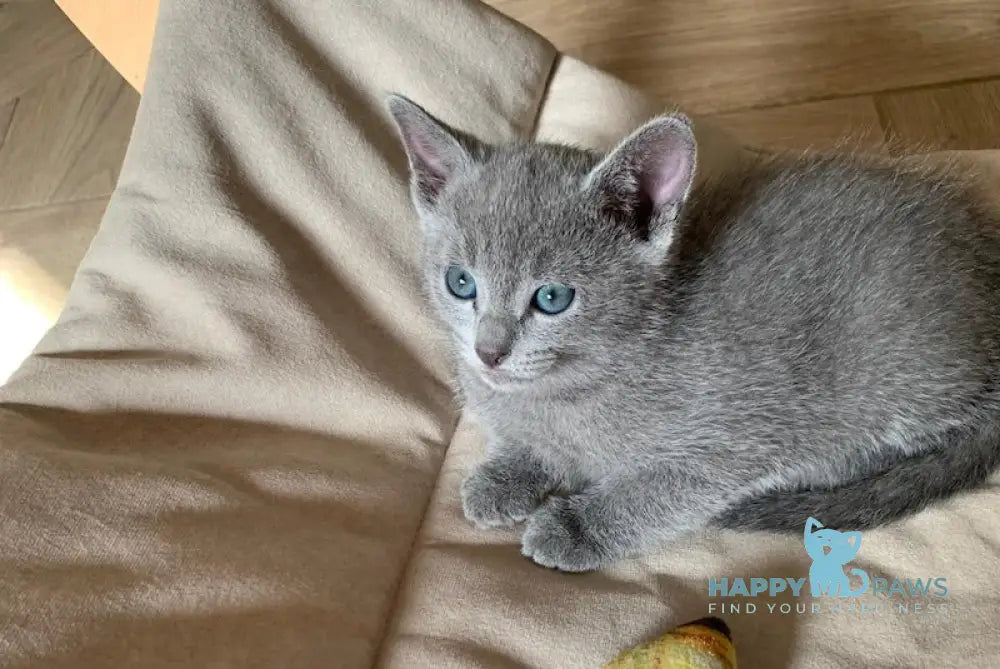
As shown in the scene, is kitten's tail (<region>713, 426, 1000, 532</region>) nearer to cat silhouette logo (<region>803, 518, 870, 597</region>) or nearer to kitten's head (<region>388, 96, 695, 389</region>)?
cat silhouette logo (<region>803, 518, 870, 597</region>)

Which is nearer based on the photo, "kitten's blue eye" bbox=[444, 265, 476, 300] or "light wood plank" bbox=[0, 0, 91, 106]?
"kitten's blue eye" bbox=[444, 265, 476, 300]

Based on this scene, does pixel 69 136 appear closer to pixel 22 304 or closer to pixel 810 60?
pixel 22 304

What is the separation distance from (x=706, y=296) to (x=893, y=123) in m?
1.17

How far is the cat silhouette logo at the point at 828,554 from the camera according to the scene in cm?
102

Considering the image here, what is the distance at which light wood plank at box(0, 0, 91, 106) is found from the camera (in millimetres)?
2246

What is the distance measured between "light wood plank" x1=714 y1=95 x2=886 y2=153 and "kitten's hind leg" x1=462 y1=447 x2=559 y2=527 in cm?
106

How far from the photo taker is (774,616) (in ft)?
3.28

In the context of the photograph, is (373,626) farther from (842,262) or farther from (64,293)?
(64,293)

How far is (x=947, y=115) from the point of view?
75.2 inches

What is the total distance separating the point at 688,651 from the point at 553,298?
390 mm

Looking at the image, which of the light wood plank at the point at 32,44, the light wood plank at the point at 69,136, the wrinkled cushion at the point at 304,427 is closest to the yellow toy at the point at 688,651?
the wrinkled cushion at the point at 304,427

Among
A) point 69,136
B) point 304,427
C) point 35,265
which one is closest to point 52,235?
point 35,265

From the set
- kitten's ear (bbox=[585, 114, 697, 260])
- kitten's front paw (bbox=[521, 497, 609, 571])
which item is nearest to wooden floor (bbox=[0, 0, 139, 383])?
kitten's front paw (bbox=[521, 497, 609, 571])

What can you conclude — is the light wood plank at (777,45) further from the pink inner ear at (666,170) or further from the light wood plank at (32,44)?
the light wood plank at (32,44)
